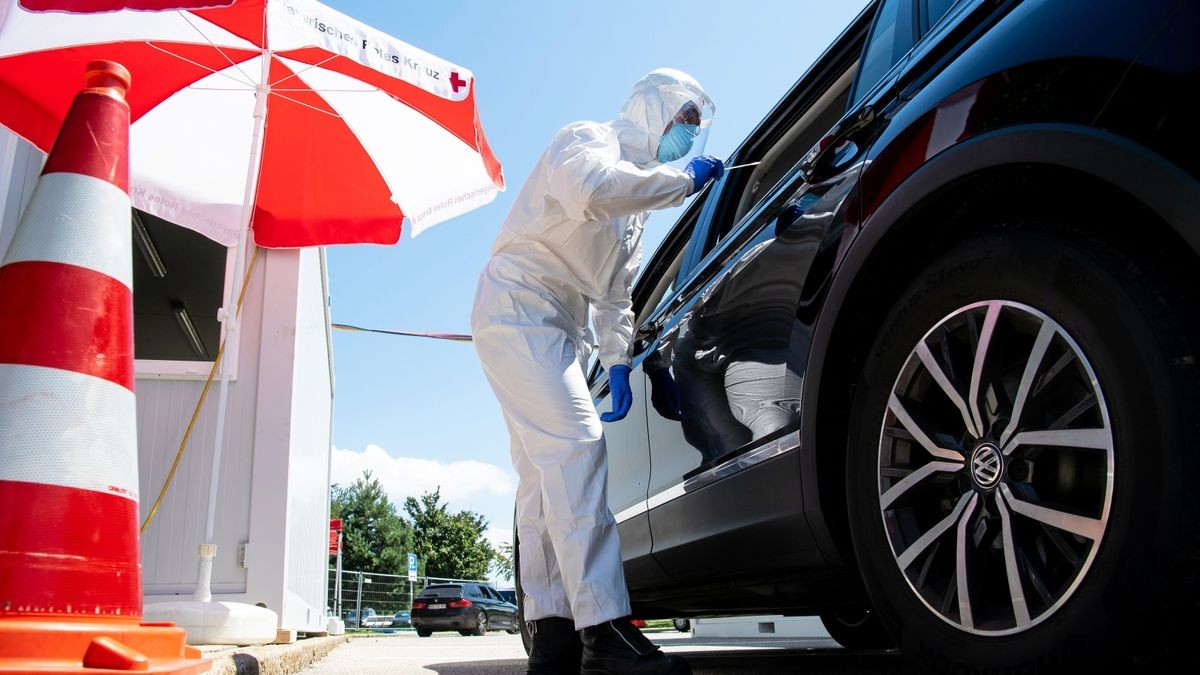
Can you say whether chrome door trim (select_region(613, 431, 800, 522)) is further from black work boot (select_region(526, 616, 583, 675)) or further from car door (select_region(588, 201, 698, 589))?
black work boot (select_region(526, 616, 583, 675))

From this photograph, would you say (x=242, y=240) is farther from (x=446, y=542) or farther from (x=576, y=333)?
(x=446, y=542)

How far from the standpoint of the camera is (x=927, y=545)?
149 cm

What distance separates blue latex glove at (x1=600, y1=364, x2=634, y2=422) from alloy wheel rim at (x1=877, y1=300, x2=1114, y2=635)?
4.49ft

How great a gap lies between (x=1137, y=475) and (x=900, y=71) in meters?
1.02

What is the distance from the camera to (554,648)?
264 cm

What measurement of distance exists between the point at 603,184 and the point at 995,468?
1397 millimetres

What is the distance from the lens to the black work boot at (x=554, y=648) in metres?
2.64

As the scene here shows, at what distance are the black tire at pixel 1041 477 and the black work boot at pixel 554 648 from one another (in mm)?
1275

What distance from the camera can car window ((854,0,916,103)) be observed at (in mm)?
2064

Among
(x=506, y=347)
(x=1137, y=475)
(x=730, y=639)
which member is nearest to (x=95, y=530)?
(x=506, y=347)

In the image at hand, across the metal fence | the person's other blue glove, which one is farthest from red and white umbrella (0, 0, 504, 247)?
the metal fence

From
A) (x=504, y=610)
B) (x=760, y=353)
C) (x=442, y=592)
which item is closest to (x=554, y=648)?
(x=760, y=353)

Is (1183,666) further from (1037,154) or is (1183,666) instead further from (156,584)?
(156,584)

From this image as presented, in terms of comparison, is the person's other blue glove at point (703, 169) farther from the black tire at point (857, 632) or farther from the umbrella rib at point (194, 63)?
the umbrella rib at point (194, 63)
